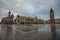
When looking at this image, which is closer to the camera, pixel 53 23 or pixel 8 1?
pixel 53 23

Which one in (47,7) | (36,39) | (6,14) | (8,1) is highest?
(8,1)

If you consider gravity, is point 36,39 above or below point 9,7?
below

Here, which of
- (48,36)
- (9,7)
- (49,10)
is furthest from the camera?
(9,7)

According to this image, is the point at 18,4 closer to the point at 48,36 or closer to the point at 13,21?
the point at 13,21

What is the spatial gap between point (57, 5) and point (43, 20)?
0.61 m

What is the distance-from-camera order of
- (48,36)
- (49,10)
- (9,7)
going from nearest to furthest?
(48,36)
(49,10)
(9,7)

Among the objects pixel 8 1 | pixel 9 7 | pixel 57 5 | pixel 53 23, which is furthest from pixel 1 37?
pixel 57 5

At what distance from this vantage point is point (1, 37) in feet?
9.55

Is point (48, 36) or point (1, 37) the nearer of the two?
point (48, 36)

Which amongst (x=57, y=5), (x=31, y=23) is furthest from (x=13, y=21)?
(x=57, y=5)

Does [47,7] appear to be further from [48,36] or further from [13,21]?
[13,21]

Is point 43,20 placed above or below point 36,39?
above

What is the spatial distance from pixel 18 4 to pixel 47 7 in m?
0.90

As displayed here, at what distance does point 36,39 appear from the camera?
272 cm
